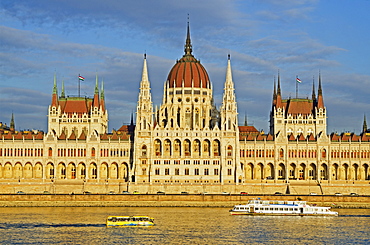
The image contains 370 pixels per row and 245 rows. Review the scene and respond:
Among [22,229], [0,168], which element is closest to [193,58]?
[0,168]

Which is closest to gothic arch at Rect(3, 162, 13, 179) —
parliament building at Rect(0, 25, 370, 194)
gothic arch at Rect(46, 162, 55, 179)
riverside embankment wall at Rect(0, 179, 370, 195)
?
parliament building at Rect(0, 25, 370, 194)

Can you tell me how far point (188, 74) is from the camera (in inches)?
7416

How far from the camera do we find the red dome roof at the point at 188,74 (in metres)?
188

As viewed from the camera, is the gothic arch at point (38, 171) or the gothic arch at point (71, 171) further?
the gothic arch at point (38, 171)

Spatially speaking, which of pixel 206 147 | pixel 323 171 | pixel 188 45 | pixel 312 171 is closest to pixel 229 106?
pixel 206 147

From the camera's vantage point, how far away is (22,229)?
356ft

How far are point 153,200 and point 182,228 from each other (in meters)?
36.5

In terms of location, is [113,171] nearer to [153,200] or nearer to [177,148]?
[177,148]

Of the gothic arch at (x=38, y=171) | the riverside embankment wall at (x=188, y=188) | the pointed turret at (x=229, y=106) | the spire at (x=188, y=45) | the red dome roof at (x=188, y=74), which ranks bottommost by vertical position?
the riverside embankment wall at (x=188, y=188)

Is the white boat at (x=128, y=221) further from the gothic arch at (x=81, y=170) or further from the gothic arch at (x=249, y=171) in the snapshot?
the gothic arch at (x=249, y=171)

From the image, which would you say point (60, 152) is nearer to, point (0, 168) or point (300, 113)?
point (0, 168)

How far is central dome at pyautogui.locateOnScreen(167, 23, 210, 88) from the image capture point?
18750 centimetres

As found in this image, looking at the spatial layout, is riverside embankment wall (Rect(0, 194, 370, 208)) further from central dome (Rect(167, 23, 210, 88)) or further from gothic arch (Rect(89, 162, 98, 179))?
central dome (Rect(167, 23, 210, 88))

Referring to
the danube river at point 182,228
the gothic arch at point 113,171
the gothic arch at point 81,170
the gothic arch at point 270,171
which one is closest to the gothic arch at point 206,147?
the gothic arch at point 270,171
